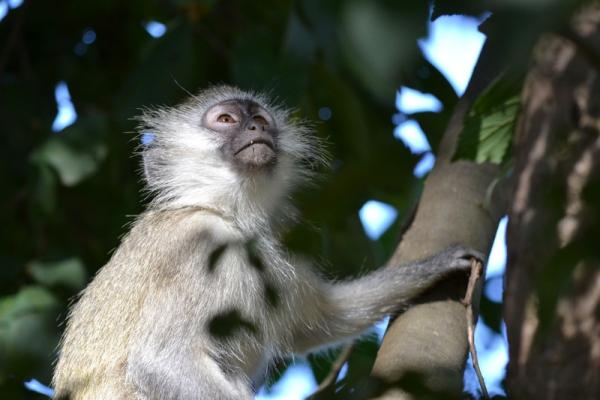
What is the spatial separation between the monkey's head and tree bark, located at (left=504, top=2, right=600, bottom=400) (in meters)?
3.40

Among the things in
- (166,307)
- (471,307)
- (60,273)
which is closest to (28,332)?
(60,273)

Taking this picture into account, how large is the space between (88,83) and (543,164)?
5.64 m

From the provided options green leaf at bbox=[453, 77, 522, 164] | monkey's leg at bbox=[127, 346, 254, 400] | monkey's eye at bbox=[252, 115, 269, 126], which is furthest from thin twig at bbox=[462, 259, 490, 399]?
monkey's eye at bbox=[252, 115, 269, 126]

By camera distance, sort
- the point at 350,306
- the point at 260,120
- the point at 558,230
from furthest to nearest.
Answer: the point at 260,120, the point at 350,306, the point at 558,230

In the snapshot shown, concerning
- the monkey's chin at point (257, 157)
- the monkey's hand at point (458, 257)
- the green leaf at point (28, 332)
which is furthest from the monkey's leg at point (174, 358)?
the monkey's hand at point (458, 257)

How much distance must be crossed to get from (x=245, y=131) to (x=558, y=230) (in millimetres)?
3843

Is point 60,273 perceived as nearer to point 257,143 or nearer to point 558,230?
point 257,143

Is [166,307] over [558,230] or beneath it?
beneath

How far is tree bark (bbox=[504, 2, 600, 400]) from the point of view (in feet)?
5.15

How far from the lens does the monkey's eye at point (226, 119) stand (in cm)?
562

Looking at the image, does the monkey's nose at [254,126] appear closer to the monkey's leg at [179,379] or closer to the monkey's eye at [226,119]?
the monkey's eye at [226,119]

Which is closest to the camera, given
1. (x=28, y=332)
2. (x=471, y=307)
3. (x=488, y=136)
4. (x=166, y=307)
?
(x=488, y=136)

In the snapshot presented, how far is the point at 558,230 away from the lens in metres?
1.69

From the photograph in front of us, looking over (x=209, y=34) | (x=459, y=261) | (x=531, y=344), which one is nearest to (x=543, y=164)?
(x=531, y=344)
